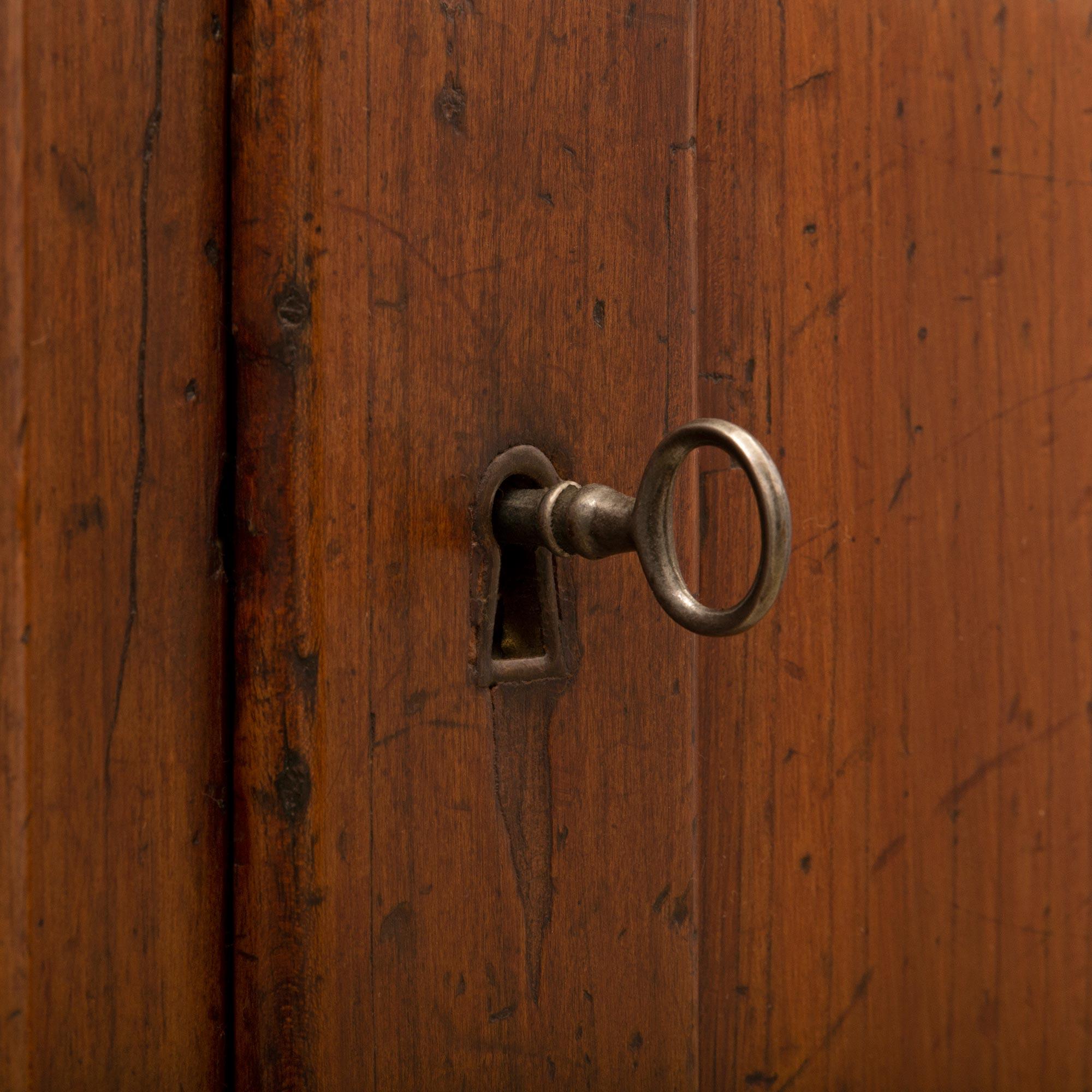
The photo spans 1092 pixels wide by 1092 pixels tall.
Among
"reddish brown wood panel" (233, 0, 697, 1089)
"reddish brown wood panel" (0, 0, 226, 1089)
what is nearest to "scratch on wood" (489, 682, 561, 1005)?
"reddish brown wood panel" (233, 0, 697, 1089)

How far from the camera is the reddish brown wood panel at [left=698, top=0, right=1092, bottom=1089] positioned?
1.79ft

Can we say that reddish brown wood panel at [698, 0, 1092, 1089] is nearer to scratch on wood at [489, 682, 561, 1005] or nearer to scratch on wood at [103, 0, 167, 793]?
scratch on wood at [489, 682, 561, 1005]

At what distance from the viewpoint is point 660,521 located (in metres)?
0.39

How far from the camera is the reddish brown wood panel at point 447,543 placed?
40 centimetres

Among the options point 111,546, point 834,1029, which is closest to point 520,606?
point 111,546

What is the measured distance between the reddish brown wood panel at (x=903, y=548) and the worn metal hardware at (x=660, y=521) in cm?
13

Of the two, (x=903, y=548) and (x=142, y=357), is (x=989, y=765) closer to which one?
(x=903, y=548)

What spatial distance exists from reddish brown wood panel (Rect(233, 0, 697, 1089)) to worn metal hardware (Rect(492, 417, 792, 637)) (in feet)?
0.09

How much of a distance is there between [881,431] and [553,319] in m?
0.22

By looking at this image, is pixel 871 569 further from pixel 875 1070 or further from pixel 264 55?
pixel 264 55

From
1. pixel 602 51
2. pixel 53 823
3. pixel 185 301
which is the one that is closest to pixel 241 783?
pixel 53 823

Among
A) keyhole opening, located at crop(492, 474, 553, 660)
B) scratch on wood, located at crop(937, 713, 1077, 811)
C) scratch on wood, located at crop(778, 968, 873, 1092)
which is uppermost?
keyhole opening, located at crop(492, 474, 553, 660)

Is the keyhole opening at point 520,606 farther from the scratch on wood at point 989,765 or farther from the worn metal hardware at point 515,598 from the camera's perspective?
the scratch on wood at point 989,765

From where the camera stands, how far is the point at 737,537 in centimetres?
54
